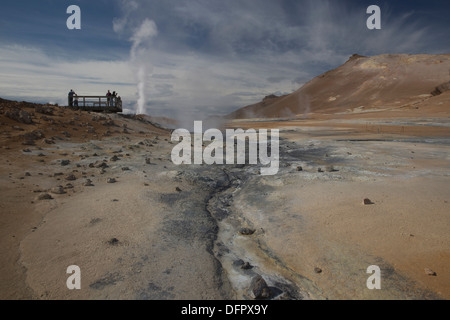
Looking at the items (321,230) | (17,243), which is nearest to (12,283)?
(17,243)

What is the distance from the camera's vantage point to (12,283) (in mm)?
2717

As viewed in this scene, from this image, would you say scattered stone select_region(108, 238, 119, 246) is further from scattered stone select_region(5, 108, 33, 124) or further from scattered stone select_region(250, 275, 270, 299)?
Answer: scattered stone select_region(5, 108, 33, 124)

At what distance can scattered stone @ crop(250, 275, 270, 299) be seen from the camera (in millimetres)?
2719

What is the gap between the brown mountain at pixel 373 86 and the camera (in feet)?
141

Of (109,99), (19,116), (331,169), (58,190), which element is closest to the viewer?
(58,190)

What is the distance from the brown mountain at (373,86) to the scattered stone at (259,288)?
40884 millimetres

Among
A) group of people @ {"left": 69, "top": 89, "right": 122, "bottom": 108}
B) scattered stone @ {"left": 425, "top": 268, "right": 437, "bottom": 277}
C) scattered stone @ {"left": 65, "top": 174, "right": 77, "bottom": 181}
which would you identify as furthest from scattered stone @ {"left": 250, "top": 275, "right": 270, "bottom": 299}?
group of people @ {"left": 69, "top": 89, "right": 122, "bottom": 108}

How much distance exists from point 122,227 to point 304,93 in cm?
6661

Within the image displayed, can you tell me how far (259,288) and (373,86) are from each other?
56323 millimetres

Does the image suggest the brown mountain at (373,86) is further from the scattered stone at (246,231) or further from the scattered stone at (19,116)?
the scattered stone at (246,231)

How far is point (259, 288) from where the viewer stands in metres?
2.76

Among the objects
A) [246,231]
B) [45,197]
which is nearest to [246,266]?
[246,231]

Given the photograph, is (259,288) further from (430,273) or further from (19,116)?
(19,116)

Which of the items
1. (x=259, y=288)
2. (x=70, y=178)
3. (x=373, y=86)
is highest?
(x=373, y=86)
